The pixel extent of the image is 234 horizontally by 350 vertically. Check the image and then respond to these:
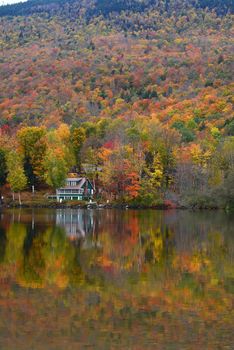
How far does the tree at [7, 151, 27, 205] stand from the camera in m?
80.6

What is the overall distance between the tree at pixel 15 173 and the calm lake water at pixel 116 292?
41.9 meters

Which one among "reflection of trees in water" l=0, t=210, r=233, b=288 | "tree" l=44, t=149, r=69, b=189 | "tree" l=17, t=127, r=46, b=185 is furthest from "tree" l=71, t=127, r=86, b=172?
"reflection of trees in water" l=0, t=210, r=233, b=288

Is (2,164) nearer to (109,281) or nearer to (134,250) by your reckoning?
(134,250)

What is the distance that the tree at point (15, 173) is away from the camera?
80.6 m

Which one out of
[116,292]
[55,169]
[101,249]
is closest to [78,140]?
[55,169]

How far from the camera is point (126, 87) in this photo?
535 feet

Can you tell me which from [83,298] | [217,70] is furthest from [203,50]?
[83,298]

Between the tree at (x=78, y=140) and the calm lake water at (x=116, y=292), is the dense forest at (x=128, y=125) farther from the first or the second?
the calm lake water at (x=116, y=292)

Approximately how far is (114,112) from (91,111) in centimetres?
619

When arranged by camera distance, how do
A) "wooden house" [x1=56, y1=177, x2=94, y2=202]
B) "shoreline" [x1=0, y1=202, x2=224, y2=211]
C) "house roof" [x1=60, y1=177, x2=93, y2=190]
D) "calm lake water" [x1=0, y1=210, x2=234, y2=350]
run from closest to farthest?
"calm lake water" [x1=0, y1=210, x2=234, y2=350]
"shoreline" [x1=0, y1=202, x2=224, y2=211]
"wooden house" [x1=56, y1=177, x2=94, y2=202]
"house roof" [x1=60, y1=177, x2=93, y2=190]

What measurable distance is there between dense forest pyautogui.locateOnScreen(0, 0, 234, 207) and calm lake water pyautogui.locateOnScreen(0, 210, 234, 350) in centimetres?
3509

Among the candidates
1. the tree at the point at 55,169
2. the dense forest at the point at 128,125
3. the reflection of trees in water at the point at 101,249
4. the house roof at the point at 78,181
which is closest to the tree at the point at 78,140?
the dense forest at the point at 128,125

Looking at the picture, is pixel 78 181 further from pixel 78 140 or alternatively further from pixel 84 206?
pixel 78 140

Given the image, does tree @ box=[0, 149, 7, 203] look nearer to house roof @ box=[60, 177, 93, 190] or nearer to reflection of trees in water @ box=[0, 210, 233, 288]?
house roof @ box=[60, 177, 93, 190]
